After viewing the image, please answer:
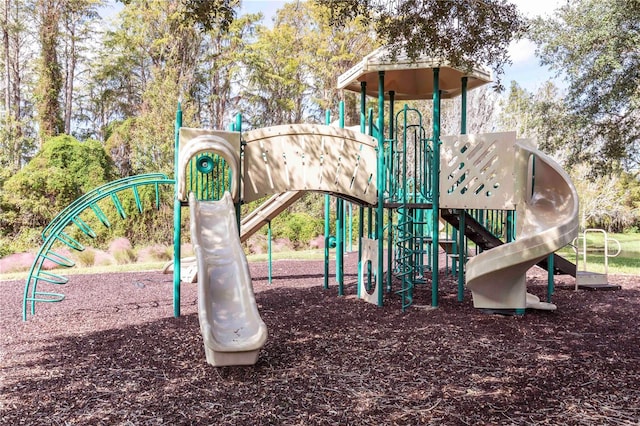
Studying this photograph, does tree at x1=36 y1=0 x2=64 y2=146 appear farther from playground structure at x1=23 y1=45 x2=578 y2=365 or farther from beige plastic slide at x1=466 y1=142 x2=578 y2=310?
beige plastic slide at x1=466 y1=142 x2=578 y2=310

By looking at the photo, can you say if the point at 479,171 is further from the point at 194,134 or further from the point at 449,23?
the point at 194,134

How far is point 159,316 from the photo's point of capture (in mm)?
7434

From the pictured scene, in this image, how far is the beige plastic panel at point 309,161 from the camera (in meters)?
7.68

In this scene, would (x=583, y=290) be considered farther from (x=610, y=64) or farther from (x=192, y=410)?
(x=192, y=410)

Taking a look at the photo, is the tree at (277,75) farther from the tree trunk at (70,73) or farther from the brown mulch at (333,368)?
the brown mulch at (333,368)

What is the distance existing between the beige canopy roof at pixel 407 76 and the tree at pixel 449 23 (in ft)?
2.66

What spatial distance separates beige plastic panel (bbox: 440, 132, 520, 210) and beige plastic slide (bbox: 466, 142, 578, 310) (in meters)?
0.16

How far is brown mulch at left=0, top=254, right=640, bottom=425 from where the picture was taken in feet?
13.0

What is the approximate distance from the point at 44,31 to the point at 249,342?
2250 cm

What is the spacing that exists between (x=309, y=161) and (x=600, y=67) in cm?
910

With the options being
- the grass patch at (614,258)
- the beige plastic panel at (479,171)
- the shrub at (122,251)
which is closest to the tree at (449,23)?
the beige plastic panel at (479,171)

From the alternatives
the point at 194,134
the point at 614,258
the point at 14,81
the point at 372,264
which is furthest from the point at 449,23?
the point at 14,81

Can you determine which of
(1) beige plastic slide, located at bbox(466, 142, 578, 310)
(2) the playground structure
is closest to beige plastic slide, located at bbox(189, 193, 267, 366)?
(2) the playground structure

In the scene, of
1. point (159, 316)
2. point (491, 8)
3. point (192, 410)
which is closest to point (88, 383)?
point (192, 410)
